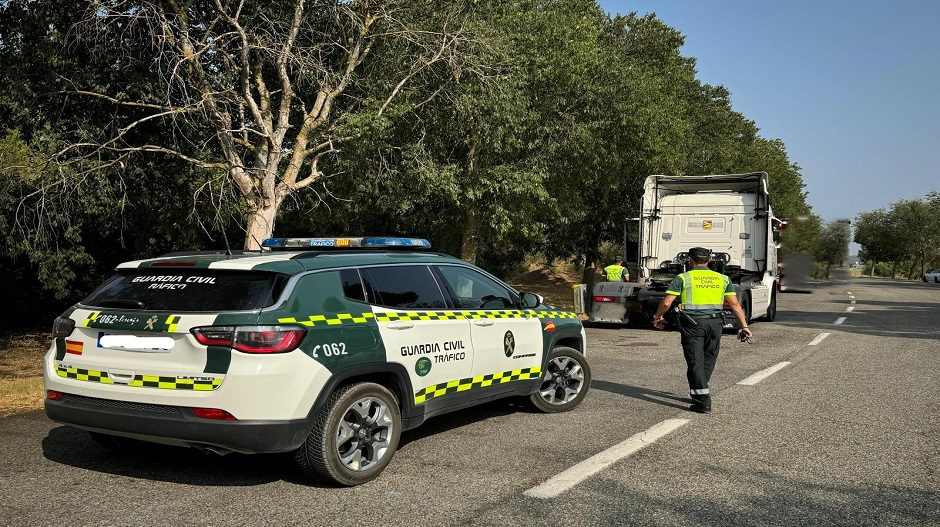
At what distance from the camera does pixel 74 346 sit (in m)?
5.03

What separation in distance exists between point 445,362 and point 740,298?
11.0 m

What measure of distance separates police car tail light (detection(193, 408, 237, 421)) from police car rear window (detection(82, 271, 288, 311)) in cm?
59

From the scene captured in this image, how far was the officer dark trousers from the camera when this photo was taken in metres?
7.23

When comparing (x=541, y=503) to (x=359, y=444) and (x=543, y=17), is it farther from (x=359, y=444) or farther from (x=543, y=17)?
(x=543, y=17)

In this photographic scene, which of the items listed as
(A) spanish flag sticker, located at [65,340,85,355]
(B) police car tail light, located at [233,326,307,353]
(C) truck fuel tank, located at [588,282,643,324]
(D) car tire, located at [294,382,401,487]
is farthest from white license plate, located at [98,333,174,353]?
(C) truck fuel tank, located at [588,282,643,324]

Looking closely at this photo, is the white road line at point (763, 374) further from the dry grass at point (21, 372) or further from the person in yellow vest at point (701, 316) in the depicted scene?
the dry grass at point (21, 372)

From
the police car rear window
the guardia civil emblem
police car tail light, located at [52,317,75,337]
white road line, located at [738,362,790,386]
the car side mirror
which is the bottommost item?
white road line, located at [738,362,790,386]

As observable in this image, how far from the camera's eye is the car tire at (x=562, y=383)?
7172 mm

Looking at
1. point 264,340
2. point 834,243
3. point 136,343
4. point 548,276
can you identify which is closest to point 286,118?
point 136,343

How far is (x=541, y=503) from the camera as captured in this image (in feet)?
15.0

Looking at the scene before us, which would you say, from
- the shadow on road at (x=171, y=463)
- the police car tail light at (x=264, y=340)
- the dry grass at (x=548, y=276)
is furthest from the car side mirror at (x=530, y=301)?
the dry grass at (x=548, y=276)

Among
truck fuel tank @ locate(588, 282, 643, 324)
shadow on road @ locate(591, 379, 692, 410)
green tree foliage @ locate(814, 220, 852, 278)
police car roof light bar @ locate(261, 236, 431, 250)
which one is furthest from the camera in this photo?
green tree foliage @ locate(814, 220, 852, 278)

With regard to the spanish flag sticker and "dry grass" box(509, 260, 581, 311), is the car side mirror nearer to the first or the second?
the spanish flag sticker

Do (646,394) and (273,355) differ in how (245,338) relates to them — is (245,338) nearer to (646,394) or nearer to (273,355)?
(273,355)
